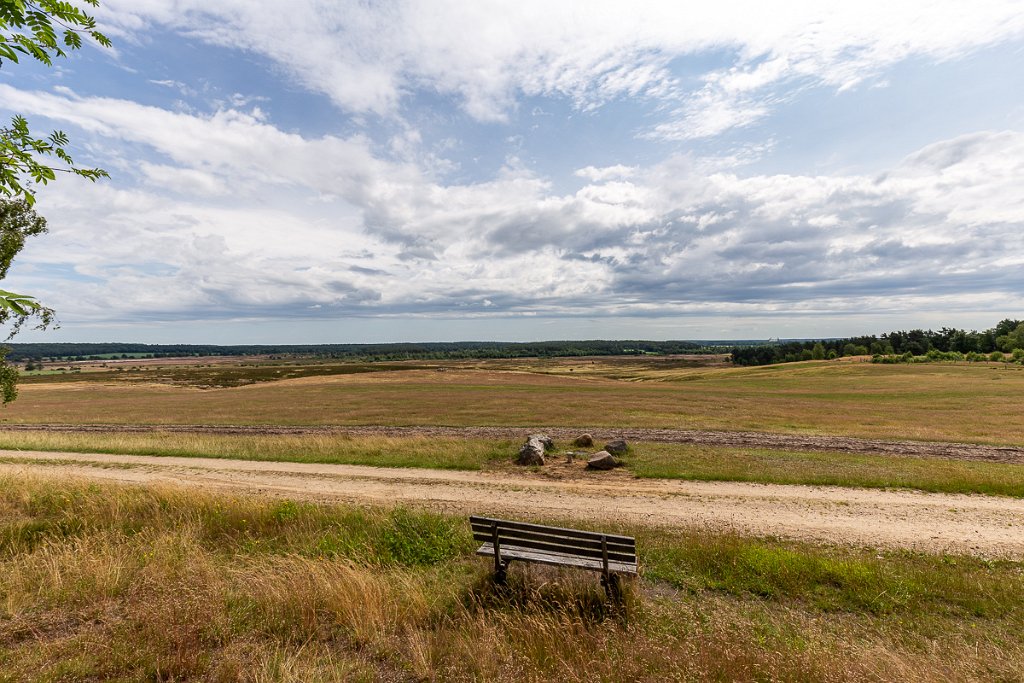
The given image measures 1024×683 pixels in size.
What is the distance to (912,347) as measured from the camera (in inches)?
4791

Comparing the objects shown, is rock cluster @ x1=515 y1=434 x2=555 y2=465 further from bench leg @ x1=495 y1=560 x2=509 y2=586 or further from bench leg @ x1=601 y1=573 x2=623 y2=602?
bench leg @ x1=601 y1=573 x2=623 y2=602

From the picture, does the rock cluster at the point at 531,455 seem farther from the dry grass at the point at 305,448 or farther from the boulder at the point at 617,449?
the boulder at the point at 617,449

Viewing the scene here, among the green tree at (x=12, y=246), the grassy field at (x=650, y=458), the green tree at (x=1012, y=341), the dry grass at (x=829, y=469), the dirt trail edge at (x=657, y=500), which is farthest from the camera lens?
the green tree at (x=1012, y=341)

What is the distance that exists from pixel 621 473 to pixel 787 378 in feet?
222

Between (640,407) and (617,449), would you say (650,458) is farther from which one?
(640,407)

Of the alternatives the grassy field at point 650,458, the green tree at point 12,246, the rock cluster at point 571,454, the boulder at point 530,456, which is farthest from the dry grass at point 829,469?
the green tree at point 12,246

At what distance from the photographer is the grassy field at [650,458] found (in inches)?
671

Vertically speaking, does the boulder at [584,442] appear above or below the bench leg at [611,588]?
below

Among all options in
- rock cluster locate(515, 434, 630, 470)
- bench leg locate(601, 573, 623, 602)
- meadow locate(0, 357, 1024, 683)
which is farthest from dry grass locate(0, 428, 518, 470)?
bench leg locate(601, 573, 623, 602)

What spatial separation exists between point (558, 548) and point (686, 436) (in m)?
21.5

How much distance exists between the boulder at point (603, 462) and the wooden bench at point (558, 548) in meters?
12.7

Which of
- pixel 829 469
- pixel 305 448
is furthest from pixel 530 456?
pixel 829 469

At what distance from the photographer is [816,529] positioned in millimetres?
12023

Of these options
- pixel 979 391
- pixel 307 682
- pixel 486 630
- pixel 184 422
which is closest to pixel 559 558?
pixel 486 630
